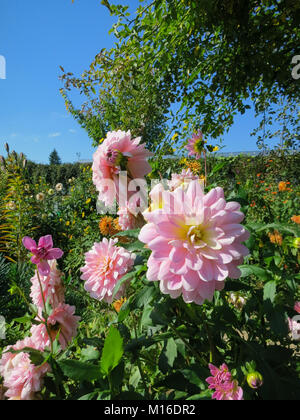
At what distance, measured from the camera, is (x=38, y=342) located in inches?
28.0

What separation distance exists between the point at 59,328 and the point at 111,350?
0.28m

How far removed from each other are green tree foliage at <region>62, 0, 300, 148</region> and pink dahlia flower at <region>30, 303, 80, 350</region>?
5.95 ft

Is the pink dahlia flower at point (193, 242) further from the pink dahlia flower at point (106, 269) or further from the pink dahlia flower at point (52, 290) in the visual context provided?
the pink dahlia flower at point (52, 290)

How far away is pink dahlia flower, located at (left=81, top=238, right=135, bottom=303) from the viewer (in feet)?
2.41

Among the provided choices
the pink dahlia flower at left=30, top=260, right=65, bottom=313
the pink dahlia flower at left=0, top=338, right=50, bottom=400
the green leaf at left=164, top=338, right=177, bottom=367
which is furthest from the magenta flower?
the green leaf at left=164, top=338, right=177, bottom=367

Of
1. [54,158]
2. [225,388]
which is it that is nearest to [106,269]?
[225,388]

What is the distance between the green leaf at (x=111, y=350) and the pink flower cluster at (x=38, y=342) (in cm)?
18

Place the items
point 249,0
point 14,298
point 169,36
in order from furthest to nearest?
point 249,0, point 169,36, point 14,298

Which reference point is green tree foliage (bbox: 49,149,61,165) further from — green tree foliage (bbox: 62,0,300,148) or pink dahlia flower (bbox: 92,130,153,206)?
pink dahlia flower (bbox: 92,130,153,206)

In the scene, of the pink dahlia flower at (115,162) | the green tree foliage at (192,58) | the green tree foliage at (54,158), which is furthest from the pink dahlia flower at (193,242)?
the green tree foliage at (54,158)

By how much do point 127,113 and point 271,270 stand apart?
8.65 ft
